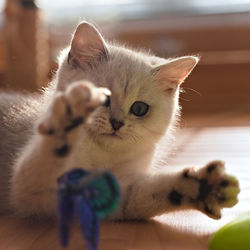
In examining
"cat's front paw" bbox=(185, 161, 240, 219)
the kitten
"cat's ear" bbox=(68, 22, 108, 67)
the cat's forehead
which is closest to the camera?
the kitten

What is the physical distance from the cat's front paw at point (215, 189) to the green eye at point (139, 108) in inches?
13.1

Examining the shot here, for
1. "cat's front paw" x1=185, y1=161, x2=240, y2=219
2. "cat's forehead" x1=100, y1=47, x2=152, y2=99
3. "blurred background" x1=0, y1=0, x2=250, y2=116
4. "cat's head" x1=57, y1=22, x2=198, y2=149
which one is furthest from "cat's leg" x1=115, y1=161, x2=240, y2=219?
"blurred background" x1=0, y1=0, x2=250, y2=116

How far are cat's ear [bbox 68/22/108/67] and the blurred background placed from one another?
10.6 ft

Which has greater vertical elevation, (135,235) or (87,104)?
(87,104)

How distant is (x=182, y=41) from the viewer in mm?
4820

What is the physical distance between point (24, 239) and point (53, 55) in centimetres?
380

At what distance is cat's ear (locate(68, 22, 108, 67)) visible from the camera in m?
1.38

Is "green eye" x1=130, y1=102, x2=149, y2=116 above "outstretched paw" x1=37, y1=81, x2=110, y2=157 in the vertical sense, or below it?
above

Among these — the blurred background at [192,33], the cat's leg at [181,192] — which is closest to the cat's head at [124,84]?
the cat's leg at [181,192]

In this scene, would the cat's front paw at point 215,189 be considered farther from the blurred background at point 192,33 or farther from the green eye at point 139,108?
the blurred background at point 192,33

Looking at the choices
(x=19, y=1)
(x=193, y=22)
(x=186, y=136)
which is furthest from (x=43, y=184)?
(x=193, y=22)

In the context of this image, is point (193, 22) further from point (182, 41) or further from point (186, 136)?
point (186, 136)

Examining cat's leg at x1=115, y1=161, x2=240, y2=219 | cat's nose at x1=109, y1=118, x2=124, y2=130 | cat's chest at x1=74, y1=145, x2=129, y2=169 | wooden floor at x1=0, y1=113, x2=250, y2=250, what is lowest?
wooden floor at x1=0, y1=113, x2=250, y2=250

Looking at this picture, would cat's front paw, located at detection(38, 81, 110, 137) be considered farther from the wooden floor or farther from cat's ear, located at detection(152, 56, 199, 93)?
cat's ear, located at detection(152, 56, 199, 93)
